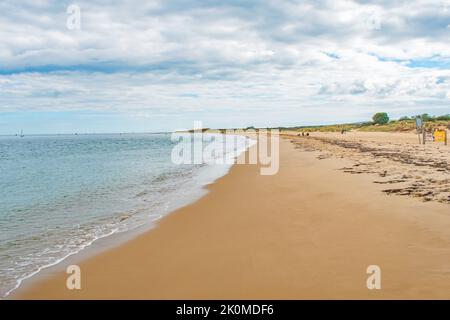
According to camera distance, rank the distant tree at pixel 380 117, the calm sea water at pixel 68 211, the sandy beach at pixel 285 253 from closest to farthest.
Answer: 1. the sandy beach at pixel 285 253
2. the calm sea water at pixel 68 211
3. the distant tree at pixel 380 117

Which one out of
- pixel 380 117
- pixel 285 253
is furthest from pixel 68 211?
pixel 380 117

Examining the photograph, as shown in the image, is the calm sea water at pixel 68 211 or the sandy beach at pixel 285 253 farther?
the calm sea water at pixel 68 211

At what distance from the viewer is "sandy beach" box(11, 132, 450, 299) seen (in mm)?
5145

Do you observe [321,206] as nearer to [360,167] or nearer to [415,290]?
[415,290]

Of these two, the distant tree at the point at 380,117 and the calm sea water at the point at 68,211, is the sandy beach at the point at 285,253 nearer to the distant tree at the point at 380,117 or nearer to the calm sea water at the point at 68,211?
the calm sea water at the point at 68,211

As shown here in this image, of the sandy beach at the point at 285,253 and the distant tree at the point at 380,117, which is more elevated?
the distant tree at the point at 380,117

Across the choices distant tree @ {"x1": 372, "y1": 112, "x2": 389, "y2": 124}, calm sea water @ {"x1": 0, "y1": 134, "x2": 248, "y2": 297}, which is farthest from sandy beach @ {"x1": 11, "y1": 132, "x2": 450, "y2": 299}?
distant tree @ {"x1": 372, "y1": 112, "x2": 389, "y2": 124}

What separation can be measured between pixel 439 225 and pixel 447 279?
9.81 feet

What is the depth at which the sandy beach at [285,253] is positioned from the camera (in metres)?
5.14

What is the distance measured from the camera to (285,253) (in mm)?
6578

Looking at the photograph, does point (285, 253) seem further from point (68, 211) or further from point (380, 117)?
point (380, 117)

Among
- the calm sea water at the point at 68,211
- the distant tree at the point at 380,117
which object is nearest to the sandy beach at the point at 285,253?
the calm sea water at the point at 68,211

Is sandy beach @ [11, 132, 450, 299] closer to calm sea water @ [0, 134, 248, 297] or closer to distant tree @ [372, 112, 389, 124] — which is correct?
calm sea water @ [0, 134, 248, 297]
